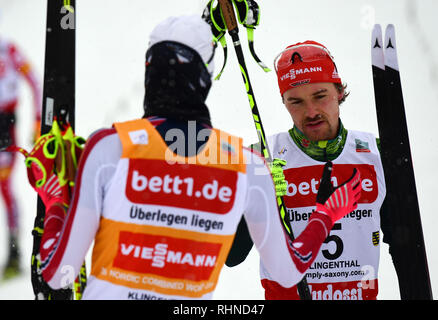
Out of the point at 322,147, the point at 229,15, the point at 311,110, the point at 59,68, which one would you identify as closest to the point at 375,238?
the point at 322,147

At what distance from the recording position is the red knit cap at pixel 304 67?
345cm

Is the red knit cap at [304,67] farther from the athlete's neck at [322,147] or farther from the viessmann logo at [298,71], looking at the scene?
the athlete's neck at [322,147]

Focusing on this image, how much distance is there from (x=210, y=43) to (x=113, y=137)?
0.53m

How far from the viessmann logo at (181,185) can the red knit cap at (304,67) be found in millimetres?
1662

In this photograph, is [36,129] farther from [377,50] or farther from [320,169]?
[377,50]

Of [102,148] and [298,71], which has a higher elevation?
[298,71]

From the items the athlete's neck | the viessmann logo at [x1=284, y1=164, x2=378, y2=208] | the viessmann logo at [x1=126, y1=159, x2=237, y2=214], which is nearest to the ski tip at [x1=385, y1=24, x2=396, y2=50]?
the athlete's neck

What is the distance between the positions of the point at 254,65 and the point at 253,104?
10.6 ft

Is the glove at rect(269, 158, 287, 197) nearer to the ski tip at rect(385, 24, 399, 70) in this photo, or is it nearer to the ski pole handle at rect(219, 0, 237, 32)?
the ski pole handle at rect(219, 0, 237, 32)

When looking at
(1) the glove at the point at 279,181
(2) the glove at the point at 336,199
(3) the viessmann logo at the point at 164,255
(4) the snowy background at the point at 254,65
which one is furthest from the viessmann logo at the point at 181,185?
(4) the snowy background at the point at 254,65

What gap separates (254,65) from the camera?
20.9ft

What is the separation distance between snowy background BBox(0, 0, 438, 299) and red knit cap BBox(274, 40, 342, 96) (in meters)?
2.09

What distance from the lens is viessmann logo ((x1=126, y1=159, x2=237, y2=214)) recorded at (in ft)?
6.04
